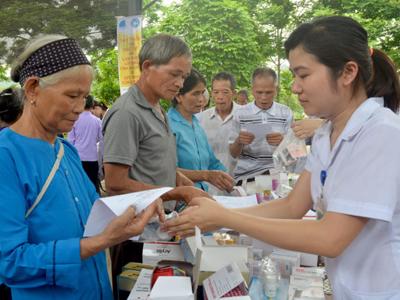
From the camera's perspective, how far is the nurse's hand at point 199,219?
1456 millimetres

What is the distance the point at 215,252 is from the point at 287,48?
2.64 feet

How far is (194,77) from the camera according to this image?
3.21 metres

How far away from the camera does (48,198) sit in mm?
1348

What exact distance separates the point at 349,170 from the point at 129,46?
14.2ft

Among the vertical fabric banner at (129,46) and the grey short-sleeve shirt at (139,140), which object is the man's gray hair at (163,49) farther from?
the vertical fabric banner at (129,46)

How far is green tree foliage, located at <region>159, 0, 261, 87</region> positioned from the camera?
15898 mm

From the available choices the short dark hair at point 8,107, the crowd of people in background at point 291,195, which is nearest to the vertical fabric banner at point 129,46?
the short dark hair at point 8,107

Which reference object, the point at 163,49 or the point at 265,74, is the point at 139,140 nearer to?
the point at 163,49

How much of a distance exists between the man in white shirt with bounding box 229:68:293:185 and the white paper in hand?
232 cm

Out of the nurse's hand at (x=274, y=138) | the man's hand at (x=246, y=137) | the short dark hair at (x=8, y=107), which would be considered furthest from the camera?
the man's hand at (x=246, y=137)

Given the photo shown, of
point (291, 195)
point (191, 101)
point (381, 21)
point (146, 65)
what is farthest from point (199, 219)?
point (381, 21)

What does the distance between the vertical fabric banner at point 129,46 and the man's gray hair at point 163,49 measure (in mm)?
2839

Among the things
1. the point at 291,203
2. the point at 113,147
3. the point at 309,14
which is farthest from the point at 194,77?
the point at 309,14

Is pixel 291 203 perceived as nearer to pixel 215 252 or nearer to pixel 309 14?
pixel 215 252
